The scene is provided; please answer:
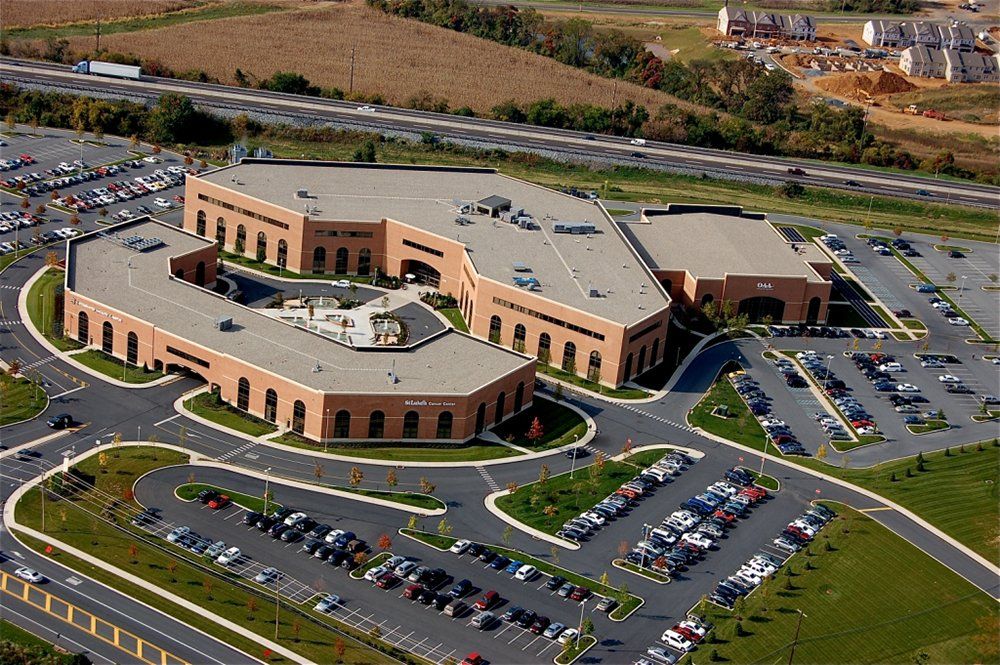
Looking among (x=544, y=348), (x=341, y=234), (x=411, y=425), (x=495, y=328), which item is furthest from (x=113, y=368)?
(x=544, y=348)

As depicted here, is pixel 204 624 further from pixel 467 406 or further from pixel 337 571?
pixel 467 406

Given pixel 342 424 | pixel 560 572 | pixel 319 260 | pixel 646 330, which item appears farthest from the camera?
pixel 319 260

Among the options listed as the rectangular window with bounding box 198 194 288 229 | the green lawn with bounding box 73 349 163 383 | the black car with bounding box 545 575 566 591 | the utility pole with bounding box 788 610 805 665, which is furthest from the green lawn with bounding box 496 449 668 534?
the rectangular window with bounding box 198 194 288 229

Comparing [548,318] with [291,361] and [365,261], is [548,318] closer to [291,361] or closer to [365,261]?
[291,361]

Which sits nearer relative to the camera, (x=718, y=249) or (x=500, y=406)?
(x=500, y=406)

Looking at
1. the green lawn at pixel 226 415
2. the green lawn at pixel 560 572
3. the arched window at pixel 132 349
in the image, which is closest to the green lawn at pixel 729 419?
the green lawn at pixel 560 572

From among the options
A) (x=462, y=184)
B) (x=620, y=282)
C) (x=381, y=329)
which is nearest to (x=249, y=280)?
(x=381, y=329)

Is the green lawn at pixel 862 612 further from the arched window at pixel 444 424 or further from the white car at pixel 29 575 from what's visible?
the white car at pixel 29 575
